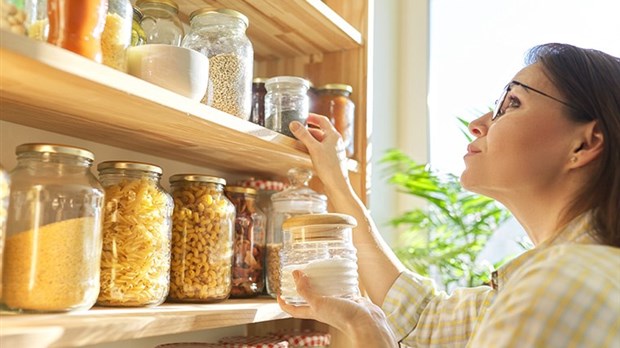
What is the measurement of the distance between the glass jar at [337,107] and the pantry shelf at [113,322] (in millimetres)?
455

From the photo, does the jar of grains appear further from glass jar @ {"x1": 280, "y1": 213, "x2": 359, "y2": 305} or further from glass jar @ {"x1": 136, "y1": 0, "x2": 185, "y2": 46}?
glass jar @ {"x1": 136, "y1": 0, "x2": 185, "y2": 46}

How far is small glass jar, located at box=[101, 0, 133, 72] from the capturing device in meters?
0.82

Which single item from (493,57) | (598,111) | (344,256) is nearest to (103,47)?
(344,256)

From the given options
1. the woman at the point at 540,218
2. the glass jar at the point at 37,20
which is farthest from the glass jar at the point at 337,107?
the glass jar at the point at 37,20

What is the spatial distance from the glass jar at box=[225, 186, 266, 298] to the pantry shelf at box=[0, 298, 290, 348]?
0.12 metres

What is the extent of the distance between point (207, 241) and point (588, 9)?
146 centimetres

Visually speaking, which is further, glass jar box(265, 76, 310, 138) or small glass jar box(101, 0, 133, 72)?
glass jar box(265, 76, 310, 138)

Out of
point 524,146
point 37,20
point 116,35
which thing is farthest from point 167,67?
point 524,146

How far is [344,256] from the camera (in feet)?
3.40

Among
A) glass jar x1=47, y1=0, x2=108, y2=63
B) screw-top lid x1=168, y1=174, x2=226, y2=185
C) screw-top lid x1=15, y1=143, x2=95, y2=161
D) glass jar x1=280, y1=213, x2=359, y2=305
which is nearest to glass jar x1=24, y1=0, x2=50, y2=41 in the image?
glass jar x1=47, y1=0, x2=108, y2=63

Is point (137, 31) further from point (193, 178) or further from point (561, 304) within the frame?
point (561, 304)

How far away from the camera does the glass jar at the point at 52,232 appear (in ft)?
2.48

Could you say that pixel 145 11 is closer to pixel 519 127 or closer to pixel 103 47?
pixel 103 47

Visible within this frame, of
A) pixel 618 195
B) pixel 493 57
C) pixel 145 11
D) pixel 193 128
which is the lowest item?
pixel 618 195
